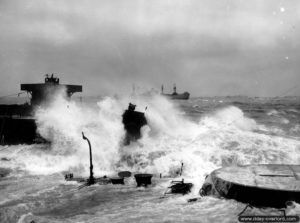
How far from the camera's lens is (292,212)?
11805mm

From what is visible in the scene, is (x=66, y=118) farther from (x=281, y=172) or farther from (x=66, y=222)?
(x=281, y=172)

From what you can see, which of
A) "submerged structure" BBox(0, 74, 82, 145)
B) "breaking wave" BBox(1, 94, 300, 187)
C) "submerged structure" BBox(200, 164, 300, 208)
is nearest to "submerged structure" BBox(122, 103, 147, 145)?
"breaking wave" BBox(1, 94, 300, 187)

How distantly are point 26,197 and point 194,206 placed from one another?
9518 millimetres

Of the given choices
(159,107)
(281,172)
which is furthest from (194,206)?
(159,107)

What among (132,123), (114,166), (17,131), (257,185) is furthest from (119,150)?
(257,185)

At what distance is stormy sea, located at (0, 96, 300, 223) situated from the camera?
13375 millimetres

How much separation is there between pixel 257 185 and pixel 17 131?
1093 inches

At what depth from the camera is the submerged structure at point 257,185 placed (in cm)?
1262

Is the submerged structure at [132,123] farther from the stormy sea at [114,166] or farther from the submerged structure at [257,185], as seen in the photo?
the submerged structure at [257,185]

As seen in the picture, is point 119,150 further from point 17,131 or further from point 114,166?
point 17,131

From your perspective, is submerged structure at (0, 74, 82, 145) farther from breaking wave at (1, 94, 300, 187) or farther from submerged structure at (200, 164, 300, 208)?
submerged structure at (200, 164, 300, 208)

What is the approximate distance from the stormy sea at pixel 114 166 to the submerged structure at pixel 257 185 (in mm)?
467

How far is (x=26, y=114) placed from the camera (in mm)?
38812

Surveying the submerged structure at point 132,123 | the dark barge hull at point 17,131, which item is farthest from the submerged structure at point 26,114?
the submerged structure at point 132,123
